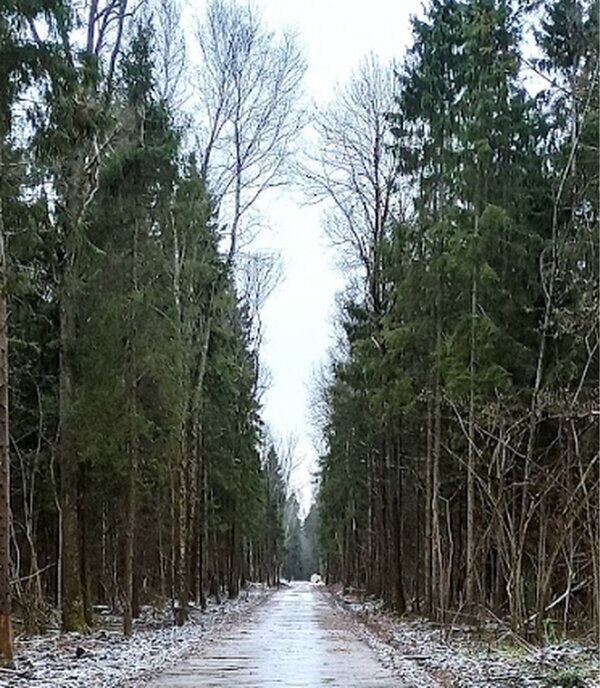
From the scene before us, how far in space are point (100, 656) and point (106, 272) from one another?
7.26 m

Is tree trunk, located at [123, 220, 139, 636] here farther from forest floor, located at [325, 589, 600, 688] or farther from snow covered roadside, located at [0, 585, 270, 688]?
forest floor, located at [325, 589, 600, 688]

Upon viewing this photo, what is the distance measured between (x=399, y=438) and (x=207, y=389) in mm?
5796

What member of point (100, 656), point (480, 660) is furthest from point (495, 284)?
point (100, 656)

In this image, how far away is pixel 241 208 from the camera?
26.2 meters

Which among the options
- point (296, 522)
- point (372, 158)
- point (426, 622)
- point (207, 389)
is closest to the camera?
point (426, 622)

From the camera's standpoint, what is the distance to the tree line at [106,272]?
1207 centimetres

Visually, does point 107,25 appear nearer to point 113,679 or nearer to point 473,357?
point 473,357

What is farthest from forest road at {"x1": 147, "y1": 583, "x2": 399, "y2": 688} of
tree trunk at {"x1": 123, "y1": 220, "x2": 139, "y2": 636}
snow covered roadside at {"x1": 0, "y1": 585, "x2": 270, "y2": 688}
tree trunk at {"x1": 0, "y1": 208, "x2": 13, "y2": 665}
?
tree trunk at {"x1": 123, "y1": 220, "x2": 139, "y2": 636}

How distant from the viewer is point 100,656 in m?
14.1

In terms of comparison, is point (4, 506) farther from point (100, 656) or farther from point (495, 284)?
point (495, 284)

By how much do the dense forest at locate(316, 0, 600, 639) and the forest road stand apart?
2.32m

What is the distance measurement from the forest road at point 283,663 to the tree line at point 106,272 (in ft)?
7.36

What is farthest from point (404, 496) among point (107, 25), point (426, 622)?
point (107, 25)

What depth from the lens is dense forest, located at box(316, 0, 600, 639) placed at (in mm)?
14609
